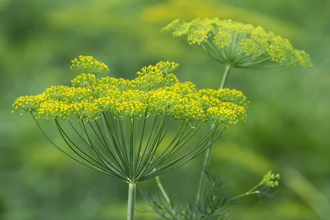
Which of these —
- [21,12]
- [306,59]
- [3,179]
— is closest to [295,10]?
[21,12]

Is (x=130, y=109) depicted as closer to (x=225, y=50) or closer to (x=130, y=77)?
(x=225, y=50)

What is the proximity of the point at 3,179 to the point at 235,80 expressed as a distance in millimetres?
3222

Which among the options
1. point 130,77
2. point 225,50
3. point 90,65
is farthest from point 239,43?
point 130,77

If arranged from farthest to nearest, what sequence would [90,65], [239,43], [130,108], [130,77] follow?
[130,77]
[239,43]
[90,65]
[130,108]

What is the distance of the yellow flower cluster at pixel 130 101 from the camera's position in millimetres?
1567

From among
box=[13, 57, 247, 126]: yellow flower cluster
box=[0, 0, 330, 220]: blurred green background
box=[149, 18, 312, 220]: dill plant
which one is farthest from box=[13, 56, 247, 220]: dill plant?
box=[0, 0, 330, 220]: blurred green background

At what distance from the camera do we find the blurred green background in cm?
552

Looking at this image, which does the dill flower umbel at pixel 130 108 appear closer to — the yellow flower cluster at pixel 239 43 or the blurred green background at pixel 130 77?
the yellow flower cluster at pixel 239 43

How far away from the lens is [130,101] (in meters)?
1.56

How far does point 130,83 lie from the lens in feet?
5.62

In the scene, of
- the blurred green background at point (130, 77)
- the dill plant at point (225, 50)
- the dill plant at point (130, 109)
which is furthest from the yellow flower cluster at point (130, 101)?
the blurred green background at point (130, 77)

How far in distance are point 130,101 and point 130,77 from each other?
14.6 ft

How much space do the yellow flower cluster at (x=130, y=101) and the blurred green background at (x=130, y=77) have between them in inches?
134

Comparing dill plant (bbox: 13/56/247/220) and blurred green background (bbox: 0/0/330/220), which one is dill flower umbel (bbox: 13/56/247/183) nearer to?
dill plant (bbox: 13/56/247/220)
